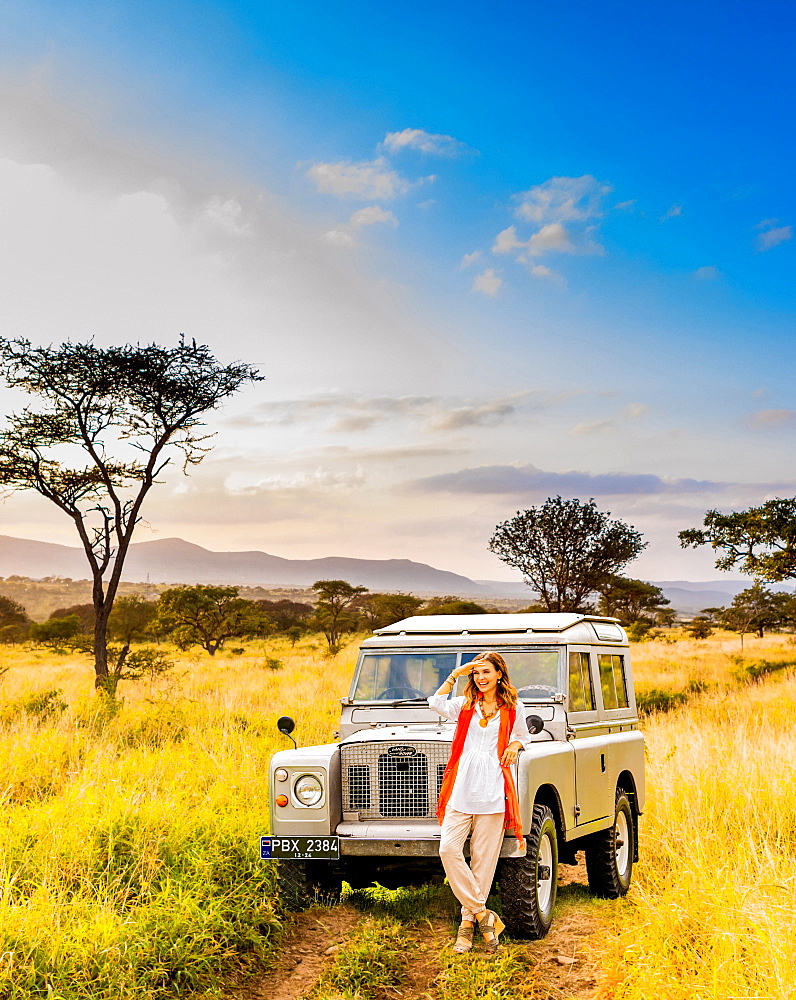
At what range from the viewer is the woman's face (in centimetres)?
659

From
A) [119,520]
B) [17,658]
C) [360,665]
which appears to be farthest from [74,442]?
[17,658]

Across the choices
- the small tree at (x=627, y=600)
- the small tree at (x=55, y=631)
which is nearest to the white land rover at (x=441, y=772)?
the small tree at (x=55, y=631)

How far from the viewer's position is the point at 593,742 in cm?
811

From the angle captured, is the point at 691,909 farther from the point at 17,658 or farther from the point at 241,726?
the point at 17,658

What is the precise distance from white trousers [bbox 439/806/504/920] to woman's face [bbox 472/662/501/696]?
821mm

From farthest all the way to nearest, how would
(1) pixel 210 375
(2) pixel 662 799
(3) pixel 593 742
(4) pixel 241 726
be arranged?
(1) pixel 210 375
(4) pixel 241 726
(2) pixel 662 799
(3) pixel 593 742

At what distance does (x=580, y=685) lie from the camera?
27.0 ft

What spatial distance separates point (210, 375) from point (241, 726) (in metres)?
8.57

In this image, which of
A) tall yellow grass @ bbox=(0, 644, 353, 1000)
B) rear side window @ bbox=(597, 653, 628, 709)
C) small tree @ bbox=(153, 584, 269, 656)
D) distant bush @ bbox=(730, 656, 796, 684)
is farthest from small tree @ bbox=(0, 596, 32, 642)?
rear side window @ bbox=(597, 653, 628, 709)

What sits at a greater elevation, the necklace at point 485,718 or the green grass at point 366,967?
the necklace at point 485,718

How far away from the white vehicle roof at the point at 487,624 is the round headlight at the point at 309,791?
1.62 metres

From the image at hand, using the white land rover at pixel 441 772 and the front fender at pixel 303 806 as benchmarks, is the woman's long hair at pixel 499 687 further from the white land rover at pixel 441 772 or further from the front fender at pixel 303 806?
the front fender at pixel 303 806

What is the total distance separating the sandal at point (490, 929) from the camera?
6.34 metres

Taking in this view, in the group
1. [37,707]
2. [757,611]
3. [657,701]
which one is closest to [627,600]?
[757,611]
